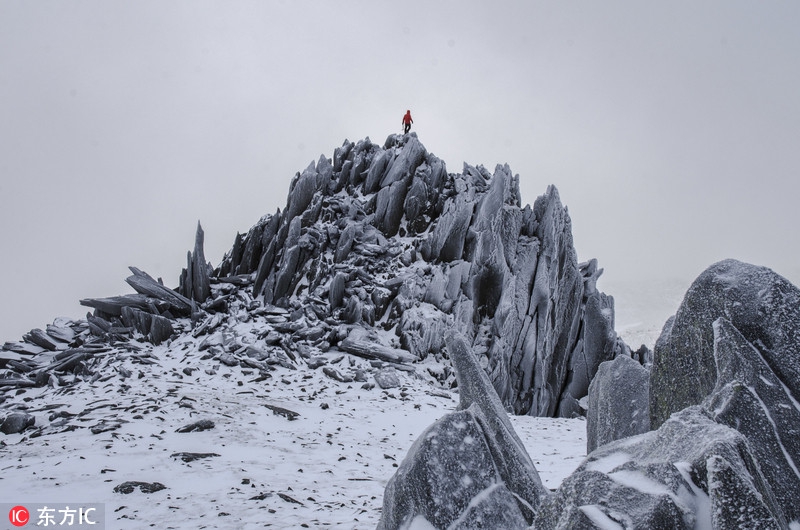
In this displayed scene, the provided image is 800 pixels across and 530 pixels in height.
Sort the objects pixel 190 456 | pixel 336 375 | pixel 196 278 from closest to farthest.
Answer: pixel 190 456
pixel 336 375
pixel 196 278

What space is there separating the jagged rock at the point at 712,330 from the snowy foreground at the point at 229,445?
3852 millimetres

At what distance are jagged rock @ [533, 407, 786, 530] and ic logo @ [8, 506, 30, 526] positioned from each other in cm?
770

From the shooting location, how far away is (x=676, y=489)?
3.26m

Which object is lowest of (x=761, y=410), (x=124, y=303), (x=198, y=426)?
(x=198, y=426)

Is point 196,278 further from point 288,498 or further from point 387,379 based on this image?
point 288,498

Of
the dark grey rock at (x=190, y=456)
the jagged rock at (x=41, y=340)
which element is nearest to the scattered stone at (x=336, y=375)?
the dark grey rock at (x=190, y=456)

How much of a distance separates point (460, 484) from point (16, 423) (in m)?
12.4

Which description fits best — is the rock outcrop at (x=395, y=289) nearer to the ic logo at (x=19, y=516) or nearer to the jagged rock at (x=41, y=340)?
the jagged rock at (x=41, y=340)

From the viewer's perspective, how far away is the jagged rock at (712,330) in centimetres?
479

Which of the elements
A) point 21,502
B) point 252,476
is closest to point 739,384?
point 252,476

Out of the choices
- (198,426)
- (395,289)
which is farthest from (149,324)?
(198,426)

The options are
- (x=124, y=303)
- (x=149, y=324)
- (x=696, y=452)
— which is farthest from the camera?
(x=124, y=303)

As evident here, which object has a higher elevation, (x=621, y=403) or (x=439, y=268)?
(x=439, y=268)

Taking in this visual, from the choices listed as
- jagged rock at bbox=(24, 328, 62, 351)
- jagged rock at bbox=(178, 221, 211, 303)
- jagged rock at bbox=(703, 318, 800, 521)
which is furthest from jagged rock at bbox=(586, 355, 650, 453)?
jagged rock at bbox=(24, 328, 62, 351)
